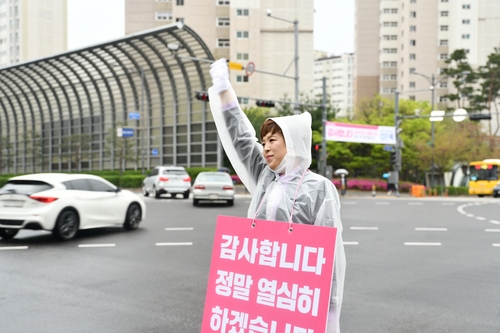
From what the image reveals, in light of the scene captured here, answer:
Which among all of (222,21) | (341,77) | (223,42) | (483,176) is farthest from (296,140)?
(341,77)

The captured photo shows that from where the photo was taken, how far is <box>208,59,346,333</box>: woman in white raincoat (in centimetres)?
270

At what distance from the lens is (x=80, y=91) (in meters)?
50.2

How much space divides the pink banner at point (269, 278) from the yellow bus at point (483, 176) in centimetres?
4014

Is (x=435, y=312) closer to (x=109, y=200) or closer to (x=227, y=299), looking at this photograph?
(x=227, y=299)

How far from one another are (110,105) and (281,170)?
4823 centimetres

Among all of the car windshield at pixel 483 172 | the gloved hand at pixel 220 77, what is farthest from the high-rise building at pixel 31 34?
the gloved hand at pixel 220 77

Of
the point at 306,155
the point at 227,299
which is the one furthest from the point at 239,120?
the point at 227,299

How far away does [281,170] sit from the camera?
2865 millimetres

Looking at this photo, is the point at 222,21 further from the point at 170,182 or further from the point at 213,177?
the point at 213,177

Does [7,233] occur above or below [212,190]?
below

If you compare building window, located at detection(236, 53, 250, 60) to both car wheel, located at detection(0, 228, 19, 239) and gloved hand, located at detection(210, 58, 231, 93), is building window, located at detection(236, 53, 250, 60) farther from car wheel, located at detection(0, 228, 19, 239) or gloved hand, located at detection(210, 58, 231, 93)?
gloved hand, located at detection(210, 58, 231, 93)

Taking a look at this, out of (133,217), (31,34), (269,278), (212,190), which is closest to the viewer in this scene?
(269,278)

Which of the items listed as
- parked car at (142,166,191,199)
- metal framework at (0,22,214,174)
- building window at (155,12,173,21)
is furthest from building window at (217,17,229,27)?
parked car at (142,166,191,199)

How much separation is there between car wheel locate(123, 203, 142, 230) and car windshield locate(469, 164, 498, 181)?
32.4 metres
